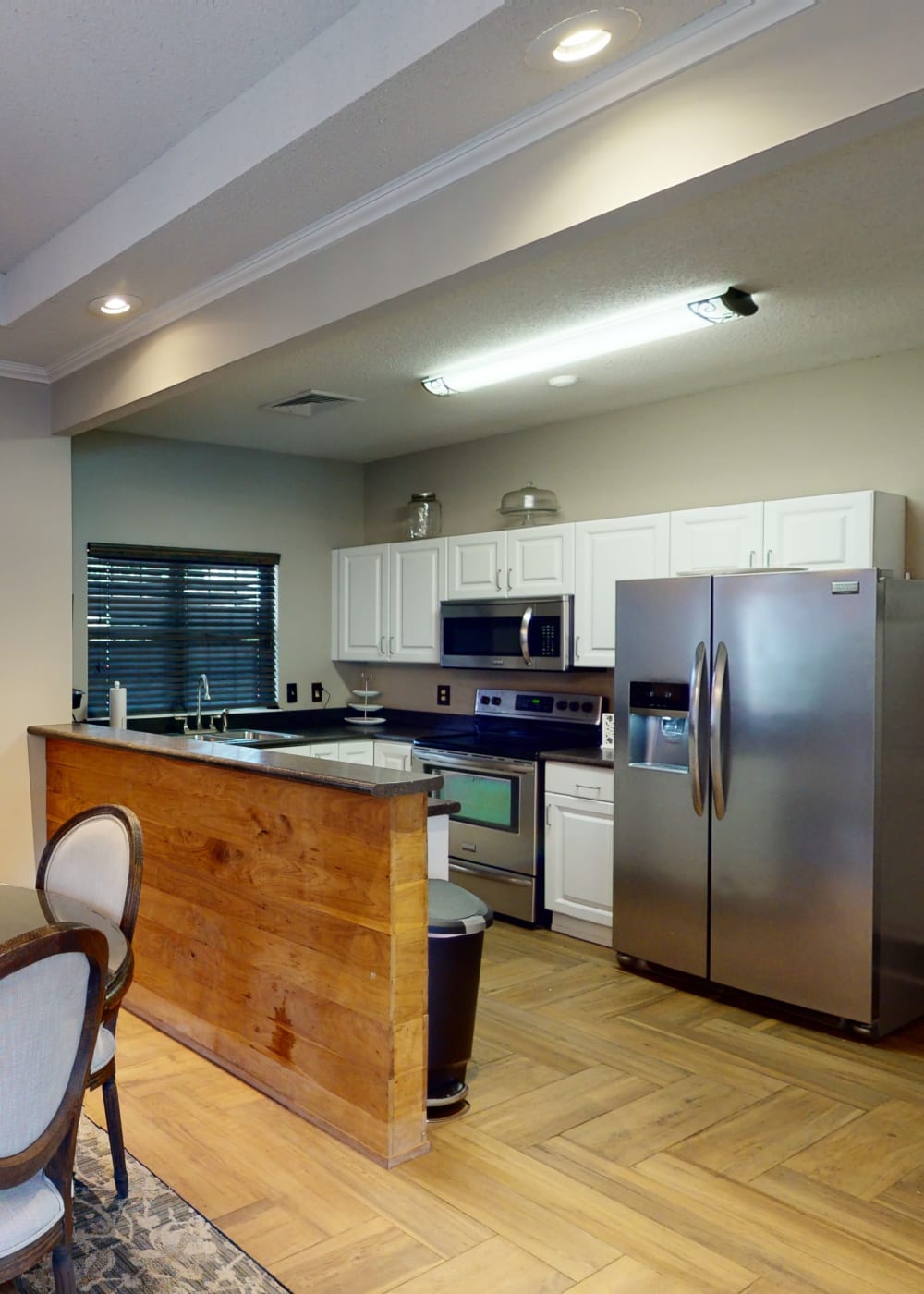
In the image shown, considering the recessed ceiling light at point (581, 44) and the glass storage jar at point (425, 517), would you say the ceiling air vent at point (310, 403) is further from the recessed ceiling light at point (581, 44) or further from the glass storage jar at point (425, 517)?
the recessed ceiling light at point (581, 44)

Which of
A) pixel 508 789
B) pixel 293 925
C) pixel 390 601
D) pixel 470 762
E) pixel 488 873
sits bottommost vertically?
pixel 488 873

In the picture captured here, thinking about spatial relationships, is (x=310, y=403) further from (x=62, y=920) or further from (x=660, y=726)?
(x=62, y=920)

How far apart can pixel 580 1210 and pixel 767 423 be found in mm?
3176

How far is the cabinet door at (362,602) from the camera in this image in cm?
602

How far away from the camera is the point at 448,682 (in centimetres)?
596

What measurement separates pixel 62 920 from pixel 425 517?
3.91 m

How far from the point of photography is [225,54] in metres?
2.27

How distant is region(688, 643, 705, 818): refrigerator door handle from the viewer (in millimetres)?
3777

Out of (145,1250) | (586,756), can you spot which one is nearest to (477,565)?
(586,756)

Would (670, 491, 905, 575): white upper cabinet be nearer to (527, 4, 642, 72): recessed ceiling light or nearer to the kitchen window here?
(527, 4, 642, 72): recessed ceiling light

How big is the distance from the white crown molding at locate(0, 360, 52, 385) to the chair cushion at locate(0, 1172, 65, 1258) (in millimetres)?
3431

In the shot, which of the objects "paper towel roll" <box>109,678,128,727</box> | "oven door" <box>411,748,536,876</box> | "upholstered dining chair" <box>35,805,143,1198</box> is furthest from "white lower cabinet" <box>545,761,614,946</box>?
"upholstered dining chair" <box>35,805,143,1198</box>

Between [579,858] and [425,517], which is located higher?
[425,517]

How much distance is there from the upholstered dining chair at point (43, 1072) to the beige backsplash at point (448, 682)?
12.0ft
